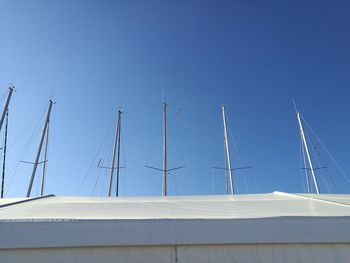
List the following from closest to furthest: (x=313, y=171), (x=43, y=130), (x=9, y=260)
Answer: (x=9, y=260) < (x=43, y=130) < (x=313, y=171)

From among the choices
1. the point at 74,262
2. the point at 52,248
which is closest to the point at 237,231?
the point at 74,262

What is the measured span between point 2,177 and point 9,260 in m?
13.1

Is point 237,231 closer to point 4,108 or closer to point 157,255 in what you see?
point 157,255

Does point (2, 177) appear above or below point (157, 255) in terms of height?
above

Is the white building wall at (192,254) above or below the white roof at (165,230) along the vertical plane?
below

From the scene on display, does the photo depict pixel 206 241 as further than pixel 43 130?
No

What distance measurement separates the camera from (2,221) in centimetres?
398

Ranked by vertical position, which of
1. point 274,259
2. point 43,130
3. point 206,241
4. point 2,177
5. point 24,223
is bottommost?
point 274,259

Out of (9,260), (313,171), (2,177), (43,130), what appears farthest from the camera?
(313,171)

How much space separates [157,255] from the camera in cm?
393

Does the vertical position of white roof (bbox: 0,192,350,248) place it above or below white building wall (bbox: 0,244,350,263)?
above

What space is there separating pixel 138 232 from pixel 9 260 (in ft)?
5.83

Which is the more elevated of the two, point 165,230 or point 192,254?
point 165,230

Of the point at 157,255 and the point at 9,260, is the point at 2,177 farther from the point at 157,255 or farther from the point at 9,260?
the point at 157,255
